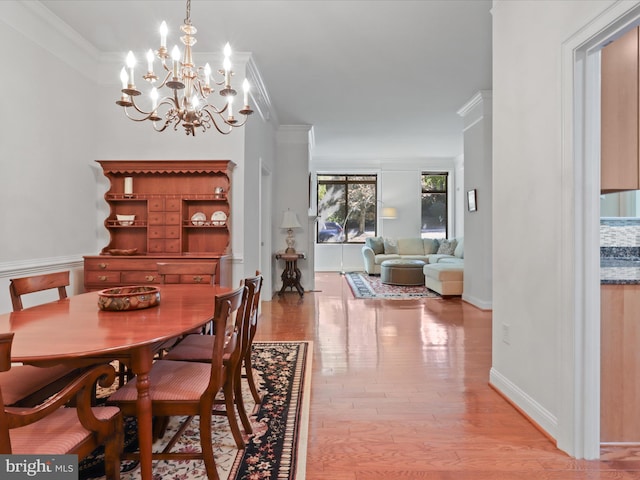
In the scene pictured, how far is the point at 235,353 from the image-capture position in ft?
5.97

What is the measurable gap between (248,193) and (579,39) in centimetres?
336

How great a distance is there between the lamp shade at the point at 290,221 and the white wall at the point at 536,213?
425 centimetres

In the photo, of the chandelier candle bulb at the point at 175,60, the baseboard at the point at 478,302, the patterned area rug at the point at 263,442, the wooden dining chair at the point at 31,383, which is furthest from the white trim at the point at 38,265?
the baseboard at the point at 478,302

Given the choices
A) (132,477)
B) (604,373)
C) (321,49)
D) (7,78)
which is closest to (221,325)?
(132,477)

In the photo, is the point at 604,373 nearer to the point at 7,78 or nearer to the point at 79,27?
the point at 7,78

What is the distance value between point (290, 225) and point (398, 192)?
4509 millimetres

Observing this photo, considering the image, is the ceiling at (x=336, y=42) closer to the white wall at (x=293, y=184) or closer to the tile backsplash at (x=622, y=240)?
the white wall at (x=293, y=184)

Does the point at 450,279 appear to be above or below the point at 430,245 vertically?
below

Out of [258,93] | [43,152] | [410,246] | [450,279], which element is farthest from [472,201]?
[43,152]

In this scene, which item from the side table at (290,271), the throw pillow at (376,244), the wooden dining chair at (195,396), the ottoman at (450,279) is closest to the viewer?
the wooden dining chair at (195,396)

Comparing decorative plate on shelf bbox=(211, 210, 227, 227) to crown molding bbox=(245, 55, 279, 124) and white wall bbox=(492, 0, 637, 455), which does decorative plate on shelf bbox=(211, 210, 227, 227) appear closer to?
crown molding bbox=(245, 55, 279, 124)

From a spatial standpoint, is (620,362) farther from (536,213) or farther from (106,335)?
(106,335)

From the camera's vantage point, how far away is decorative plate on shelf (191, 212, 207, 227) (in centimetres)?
397

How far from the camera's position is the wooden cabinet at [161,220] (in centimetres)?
372
